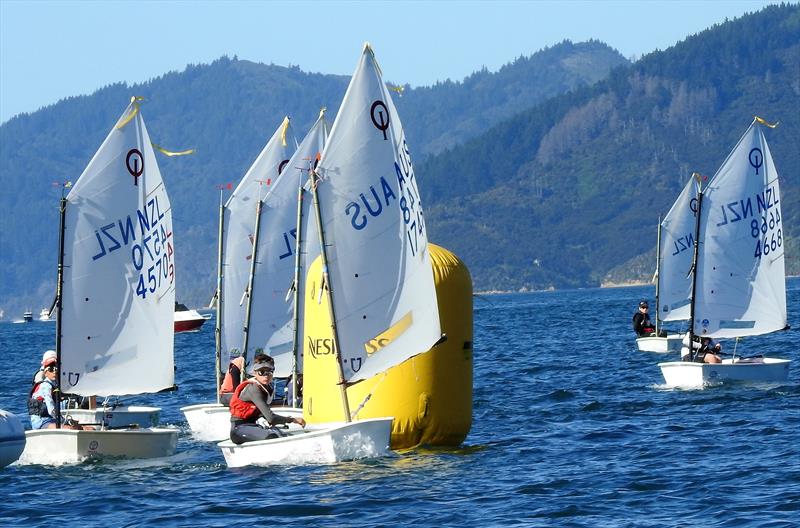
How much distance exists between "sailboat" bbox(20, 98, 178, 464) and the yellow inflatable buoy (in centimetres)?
297

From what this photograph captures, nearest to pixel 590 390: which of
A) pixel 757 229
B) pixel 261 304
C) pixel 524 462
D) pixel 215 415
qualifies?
pixel 757 229

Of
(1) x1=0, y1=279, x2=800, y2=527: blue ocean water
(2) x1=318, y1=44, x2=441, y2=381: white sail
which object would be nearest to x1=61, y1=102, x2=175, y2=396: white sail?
(1) x1=0, y1=279, x2=800, y2=527: blue ocean water

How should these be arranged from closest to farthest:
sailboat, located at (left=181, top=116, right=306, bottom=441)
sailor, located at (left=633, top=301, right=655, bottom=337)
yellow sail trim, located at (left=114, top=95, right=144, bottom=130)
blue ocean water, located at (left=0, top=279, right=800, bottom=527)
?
blue ocean water, located at (left=0, top=279, right=800, bottom=527)
yellow sail trim, located at (left=114, top=95, right=144, bottom=130)
sailboat, located at (left=181, top=116, right=306, bottom=441)
sailor, located at (left=633, top=301, right=655, bottom=337)

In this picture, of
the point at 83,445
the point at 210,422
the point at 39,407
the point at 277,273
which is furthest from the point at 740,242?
the point at 83,445

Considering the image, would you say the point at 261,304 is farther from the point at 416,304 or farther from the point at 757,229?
the point at 757,229

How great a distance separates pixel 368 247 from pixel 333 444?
3.51m

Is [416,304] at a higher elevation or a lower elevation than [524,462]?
higher

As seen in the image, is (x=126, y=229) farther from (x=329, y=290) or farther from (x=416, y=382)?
(x=416, y=382)

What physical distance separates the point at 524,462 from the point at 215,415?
8309 mm

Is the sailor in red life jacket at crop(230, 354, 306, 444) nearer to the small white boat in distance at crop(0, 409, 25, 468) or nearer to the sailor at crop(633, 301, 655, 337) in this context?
the small white boat in distance at crop(0, 409, 25, 468)

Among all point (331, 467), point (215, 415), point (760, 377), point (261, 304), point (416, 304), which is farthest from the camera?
point (760, 377)

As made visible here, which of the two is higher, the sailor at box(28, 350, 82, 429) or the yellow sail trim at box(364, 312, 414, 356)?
the yellow sail trim at box(364, 312, 414, 356)

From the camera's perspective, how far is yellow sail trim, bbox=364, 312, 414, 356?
26203 millimetres

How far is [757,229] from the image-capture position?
44438mm
